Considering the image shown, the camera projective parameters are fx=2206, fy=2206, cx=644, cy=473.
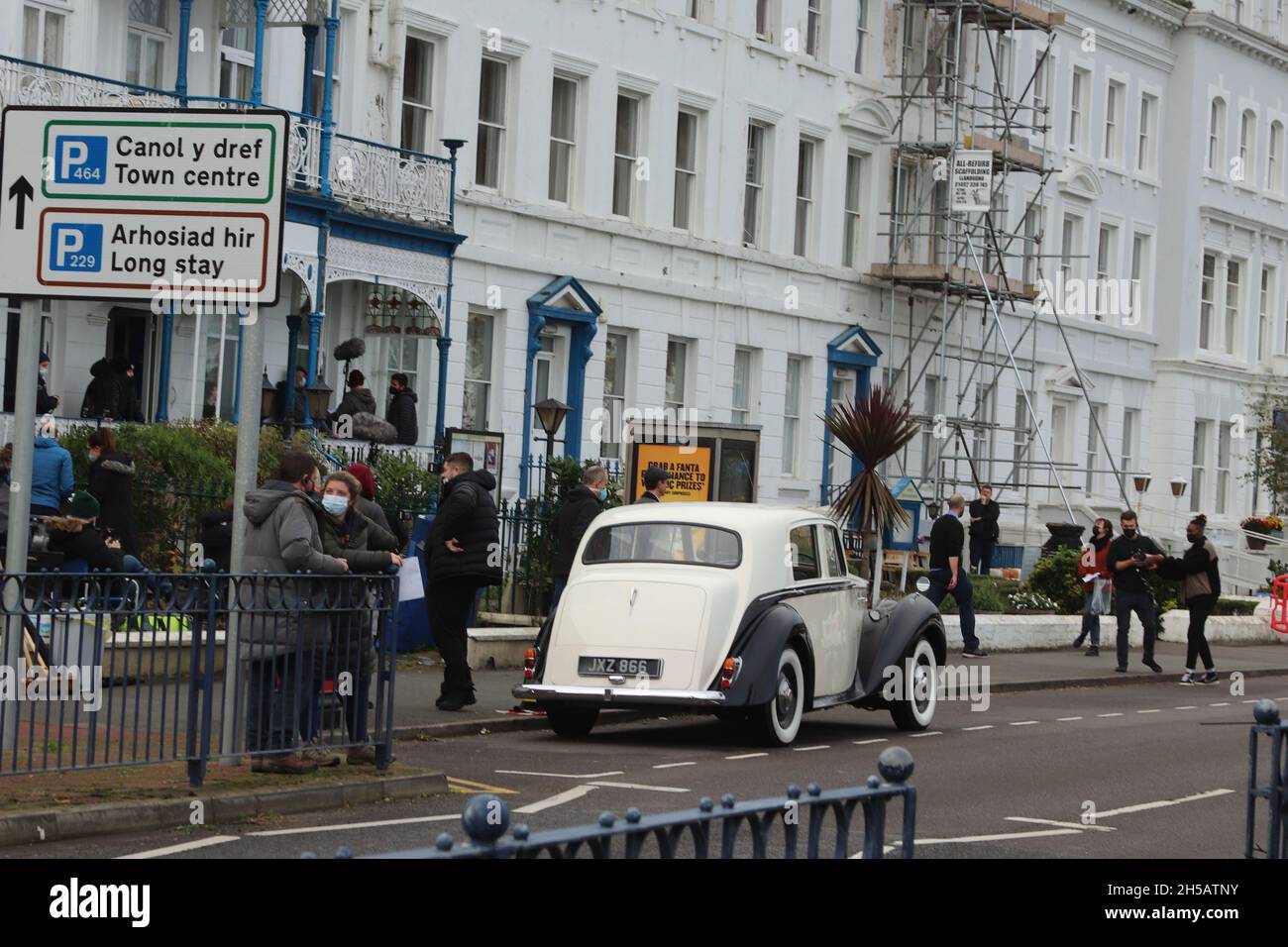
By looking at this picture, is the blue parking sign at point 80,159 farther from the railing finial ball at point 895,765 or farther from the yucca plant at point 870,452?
the yucca plant at point 870,452

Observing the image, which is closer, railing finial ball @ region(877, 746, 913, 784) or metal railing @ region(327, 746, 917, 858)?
metal railing @ region(327, 746, 917, 858)

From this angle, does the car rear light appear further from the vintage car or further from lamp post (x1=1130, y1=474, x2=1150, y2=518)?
lamp post (x1=1130, y1=474, x2=1150, y2=518)

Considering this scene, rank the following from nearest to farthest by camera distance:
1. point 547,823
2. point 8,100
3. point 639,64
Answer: point 547,823, point 8,100, point 639,64

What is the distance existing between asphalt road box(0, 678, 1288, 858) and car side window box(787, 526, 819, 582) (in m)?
1.29

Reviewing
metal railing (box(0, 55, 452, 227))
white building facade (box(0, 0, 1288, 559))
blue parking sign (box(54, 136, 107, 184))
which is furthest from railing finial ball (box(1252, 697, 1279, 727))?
white building facade (box(0, 0, 1288, 559))

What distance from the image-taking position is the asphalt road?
1098cm

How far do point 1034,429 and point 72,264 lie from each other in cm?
3358

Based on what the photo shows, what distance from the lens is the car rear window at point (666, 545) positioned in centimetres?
1638

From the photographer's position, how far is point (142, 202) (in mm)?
11812

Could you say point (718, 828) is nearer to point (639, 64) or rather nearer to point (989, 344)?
point (639, 64)

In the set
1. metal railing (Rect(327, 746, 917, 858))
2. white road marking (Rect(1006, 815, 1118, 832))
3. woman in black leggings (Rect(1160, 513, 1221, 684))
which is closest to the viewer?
metal railing (Rect(327, 746, 917, 858))

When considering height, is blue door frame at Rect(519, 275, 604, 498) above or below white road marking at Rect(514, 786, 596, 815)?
above

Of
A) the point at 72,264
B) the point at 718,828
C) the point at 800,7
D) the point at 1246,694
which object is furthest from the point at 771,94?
the point at 718,828

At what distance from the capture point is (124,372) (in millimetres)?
24859
